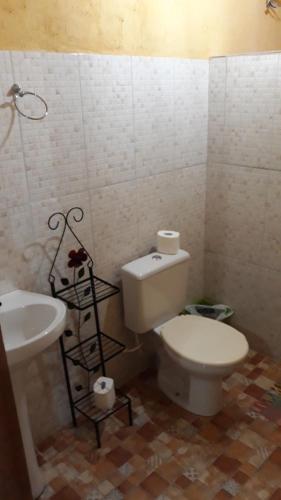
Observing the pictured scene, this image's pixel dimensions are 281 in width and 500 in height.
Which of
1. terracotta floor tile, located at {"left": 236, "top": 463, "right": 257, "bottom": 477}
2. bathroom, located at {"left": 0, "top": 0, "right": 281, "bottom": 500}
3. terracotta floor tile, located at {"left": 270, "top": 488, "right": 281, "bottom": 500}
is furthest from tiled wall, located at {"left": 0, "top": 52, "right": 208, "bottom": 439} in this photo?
terracotta floor tile, located at {"left": 270, "top": 488, "right": 281, "bottom": 500}

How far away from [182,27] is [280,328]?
167cm

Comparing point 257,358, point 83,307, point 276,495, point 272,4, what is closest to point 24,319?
point 83,307

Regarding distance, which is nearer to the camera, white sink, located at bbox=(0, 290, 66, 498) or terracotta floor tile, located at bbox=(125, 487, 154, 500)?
white sink, located at bbox=(0, 290, 66, 498)

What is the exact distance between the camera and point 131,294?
1965mm

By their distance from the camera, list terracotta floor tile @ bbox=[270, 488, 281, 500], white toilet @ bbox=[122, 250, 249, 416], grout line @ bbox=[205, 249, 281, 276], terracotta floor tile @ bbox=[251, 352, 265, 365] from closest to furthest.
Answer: terracotta floor tile @ bbox=[270, 488, 281, 500]
white toilet @ bbox=[122, 250, 249, 416]
grout line @ bbox=[205, 249, 281, 276]
terracotta floor tile @ bbox=[251, 352, 265, 365]

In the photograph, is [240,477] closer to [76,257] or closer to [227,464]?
[227,464]

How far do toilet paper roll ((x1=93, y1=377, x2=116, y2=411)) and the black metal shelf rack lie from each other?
44 mm

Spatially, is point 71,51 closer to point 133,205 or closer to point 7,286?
point 133,205

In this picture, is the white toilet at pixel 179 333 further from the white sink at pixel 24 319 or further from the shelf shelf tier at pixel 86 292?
the white sink at pixel 24 319

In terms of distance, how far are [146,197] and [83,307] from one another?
0.65 meters

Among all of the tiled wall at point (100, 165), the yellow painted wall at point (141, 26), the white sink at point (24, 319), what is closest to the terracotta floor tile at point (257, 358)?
the tiled wall at point (100, 165)

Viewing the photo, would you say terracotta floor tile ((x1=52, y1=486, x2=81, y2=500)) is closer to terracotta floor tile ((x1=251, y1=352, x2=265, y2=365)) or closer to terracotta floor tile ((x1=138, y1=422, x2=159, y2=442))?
terracotta floor tile ((x1=138, y1=422, x2=159, y2=442))

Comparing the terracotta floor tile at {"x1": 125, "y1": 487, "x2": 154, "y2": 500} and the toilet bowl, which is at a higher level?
the toilet bowl

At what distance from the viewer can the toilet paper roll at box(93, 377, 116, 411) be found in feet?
6.13
